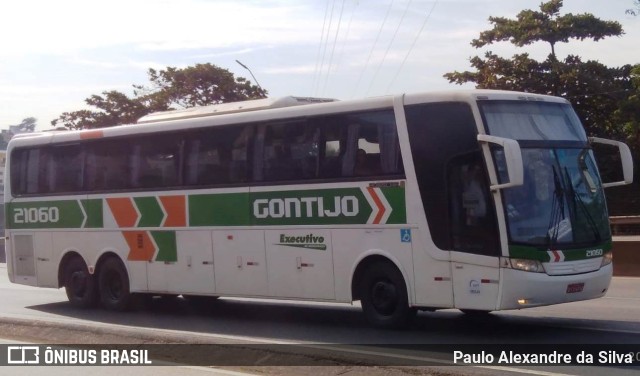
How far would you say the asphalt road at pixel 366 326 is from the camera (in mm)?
11172

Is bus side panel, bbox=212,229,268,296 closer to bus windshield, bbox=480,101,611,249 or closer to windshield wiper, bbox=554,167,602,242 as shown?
bus windshield, bbox=480,101,611,249

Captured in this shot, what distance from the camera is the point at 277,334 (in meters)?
12.8

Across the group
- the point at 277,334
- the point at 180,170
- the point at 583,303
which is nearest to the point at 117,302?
the point at 180,170

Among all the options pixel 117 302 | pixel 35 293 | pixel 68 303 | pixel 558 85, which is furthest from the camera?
pixel 558 85

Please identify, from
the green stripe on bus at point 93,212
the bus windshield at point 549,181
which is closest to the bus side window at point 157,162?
the green stripe on bus at point 93,212

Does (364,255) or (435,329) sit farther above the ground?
(364,255)

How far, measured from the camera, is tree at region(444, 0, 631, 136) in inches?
1300

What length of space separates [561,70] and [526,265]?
23.5 m

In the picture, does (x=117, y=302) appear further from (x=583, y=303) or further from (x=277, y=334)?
(x=583, y=303)

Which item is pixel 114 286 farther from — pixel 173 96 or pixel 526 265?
pixel 173 96

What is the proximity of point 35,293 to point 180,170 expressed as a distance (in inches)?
324

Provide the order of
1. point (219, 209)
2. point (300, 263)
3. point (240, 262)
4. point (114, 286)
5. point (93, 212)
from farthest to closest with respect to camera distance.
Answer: point (114, 286) < point (93, 212) < point (219, 209) < point (240, 262) < point (300, 263)

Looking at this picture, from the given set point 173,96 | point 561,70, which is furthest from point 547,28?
point 173,96

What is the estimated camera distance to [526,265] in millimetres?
11055
